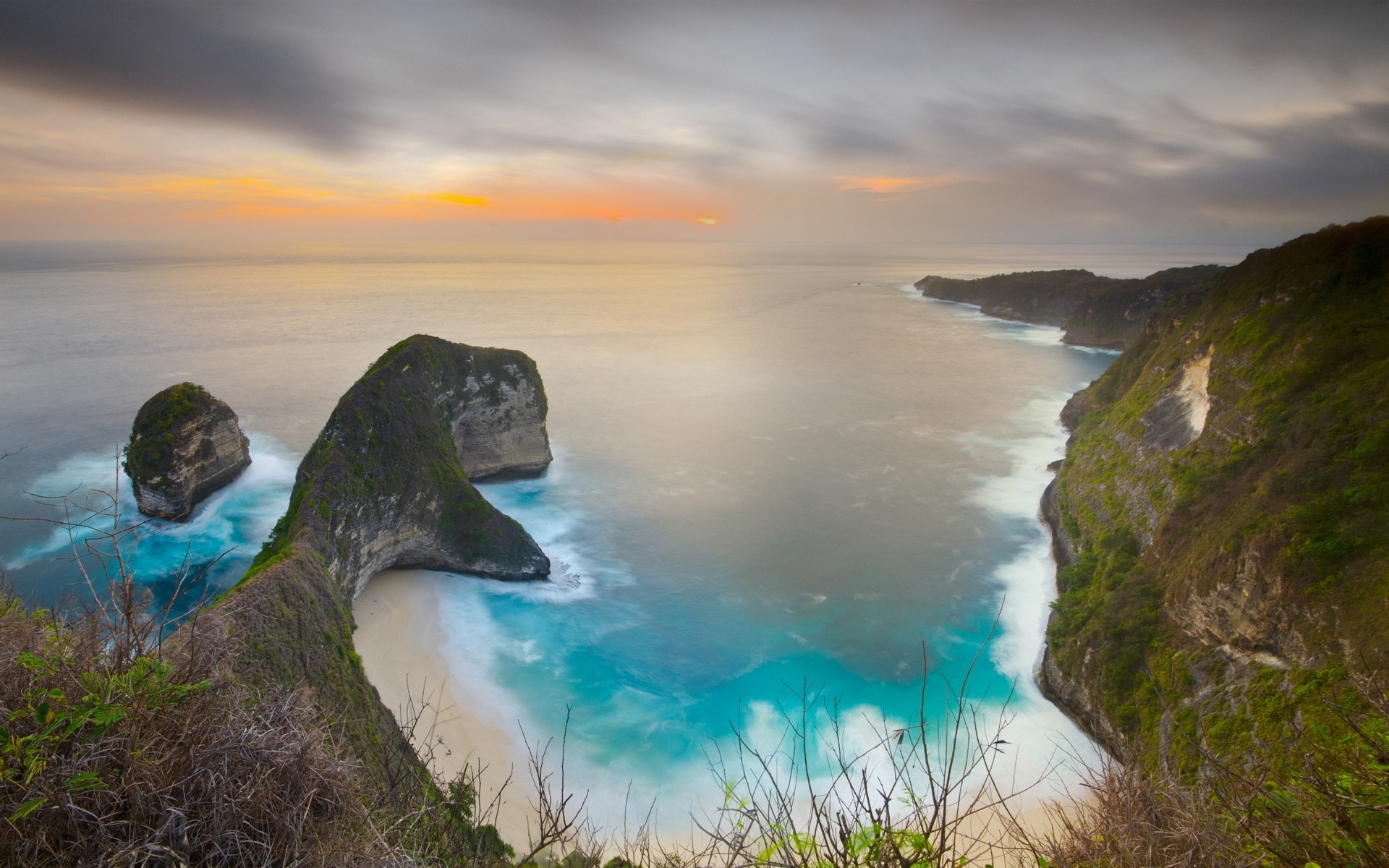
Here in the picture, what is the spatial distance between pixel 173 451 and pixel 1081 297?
331 ft

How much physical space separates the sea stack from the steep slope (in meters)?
34.2

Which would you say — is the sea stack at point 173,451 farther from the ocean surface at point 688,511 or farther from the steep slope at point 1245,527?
the steep slope at point 1245,527

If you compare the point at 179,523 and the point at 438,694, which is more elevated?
the point at 179,523

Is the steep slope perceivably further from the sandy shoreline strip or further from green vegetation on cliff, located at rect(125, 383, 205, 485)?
green vegetation on cliff, located at rect(125, 383, 205, 485)

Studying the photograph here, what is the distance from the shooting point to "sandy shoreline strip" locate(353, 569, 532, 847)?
53.4 ft

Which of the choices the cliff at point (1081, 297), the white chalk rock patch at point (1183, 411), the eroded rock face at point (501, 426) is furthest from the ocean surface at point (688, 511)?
the white chalk rock patch at point (1183, 411)

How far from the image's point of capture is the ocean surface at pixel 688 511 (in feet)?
64.4

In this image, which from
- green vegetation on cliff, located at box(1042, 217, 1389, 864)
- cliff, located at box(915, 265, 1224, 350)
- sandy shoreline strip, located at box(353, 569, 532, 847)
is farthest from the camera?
cliff, located at box(915, 265, 1224, 350)

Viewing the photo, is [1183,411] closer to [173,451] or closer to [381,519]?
[381,519]

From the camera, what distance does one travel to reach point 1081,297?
90.8 m

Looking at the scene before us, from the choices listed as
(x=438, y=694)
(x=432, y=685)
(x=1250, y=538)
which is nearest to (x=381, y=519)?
(x=432, y=685)

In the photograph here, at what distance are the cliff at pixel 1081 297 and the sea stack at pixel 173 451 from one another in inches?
2776

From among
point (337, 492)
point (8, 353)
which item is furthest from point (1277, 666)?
point (8, 353)

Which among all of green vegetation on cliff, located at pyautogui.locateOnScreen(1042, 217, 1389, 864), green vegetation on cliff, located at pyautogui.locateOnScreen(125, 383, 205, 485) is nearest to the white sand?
green vegetation on cliff, located at pyautogui.locateOnScreen(1042, 217, 1389, 864)
